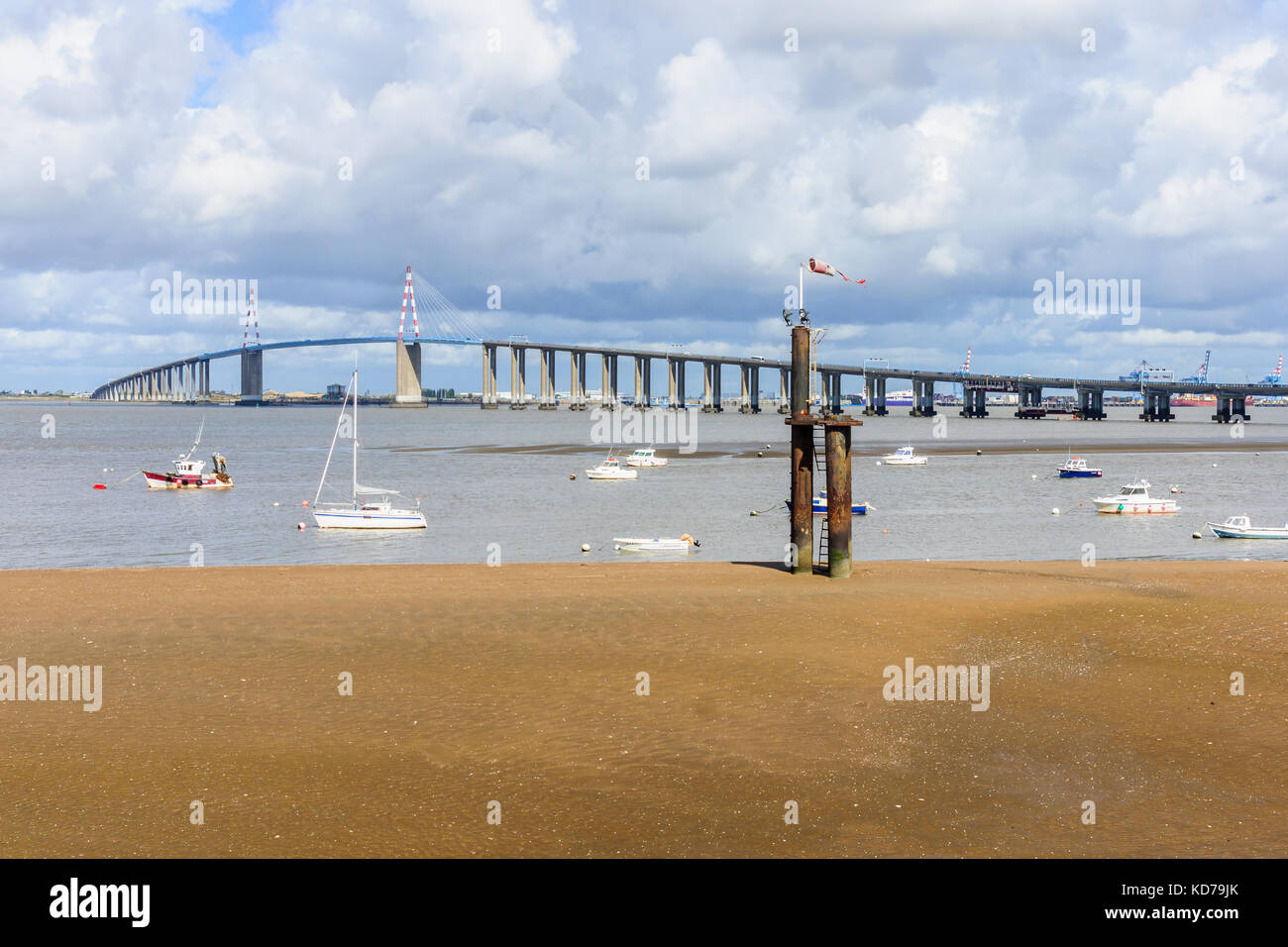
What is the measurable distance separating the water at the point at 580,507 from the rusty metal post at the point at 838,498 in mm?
13324

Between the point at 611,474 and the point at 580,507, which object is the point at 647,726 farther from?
the point at 611,474

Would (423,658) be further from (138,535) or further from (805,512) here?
(138,535)

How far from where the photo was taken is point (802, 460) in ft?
87.7

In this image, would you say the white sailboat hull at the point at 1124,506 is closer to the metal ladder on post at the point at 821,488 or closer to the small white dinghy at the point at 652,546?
the metal ladder on post at the point at 821,488

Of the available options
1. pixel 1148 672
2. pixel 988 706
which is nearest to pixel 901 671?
pixel 988 706

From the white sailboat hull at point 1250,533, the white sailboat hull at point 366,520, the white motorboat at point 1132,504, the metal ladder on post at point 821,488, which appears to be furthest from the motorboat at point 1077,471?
the white sailboat hull at point 366,520

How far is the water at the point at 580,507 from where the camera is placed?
43.2 metres

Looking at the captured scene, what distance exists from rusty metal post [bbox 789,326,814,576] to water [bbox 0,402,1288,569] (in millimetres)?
12580

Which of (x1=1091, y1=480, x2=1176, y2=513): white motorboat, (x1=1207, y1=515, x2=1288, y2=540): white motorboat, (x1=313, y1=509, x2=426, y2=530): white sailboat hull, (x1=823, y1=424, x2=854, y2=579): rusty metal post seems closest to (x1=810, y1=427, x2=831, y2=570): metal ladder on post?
(x1=823, y1=424, x2=854, y2=579): rusty metal post

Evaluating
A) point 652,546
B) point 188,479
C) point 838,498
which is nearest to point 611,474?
point 188,479

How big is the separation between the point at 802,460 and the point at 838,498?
1.46 metres
